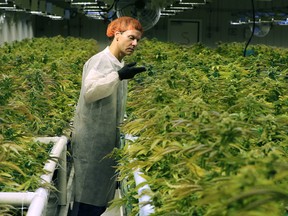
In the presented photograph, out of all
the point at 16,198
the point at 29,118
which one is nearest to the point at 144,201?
the point at 16,198

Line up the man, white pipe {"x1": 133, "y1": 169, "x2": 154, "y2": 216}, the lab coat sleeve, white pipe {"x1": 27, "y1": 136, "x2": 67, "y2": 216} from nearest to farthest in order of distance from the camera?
white pipe {"x1": 133, "y1": 169, "x2": 154, "y2": 216} → white pipe {"x1": 27, "y1": 136, "x2": 67, "y2": 216} → the lab coat sleeve → the man

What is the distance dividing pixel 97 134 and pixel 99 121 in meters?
0.11

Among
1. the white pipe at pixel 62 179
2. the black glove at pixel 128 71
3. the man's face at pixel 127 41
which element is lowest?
the white pipe at pixel 62 179

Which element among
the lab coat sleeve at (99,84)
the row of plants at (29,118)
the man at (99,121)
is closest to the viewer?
the row of plants at (29,118)

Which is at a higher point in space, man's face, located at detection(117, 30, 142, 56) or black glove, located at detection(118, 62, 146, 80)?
man's face, located at detection(117, 30, 142, 56)

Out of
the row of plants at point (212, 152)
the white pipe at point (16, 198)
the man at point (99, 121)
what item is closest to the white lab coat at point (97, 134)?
the man at point (99, 121)

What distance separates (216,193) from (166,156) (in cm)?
88

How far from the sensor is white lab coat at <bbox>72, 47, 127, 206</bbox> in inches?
160

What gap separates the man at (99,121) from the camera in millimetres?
4016

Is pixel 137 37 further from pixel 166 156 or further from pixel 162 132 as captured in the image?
pixel 166 156

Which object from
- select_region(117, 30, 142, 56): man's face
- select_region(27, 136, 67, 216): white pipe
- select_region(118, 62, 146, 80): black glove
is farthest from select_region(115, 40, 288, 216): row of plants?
select_region(117, 30, 142, 56): man's face

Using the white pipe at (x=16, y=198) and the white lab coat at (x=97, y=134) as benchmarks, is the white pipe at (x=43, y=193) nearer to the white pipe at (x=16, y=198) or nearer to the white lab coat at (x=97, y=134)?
the white pipe at (x=16, y=198)

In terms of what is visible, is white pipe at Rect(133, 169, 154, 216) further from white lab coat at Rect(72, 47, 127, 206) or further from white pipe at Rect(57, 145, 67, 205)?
white lab coat at Rect(72, 47, 127, 206)

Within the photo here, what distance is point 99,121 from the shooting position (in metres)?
4.12
